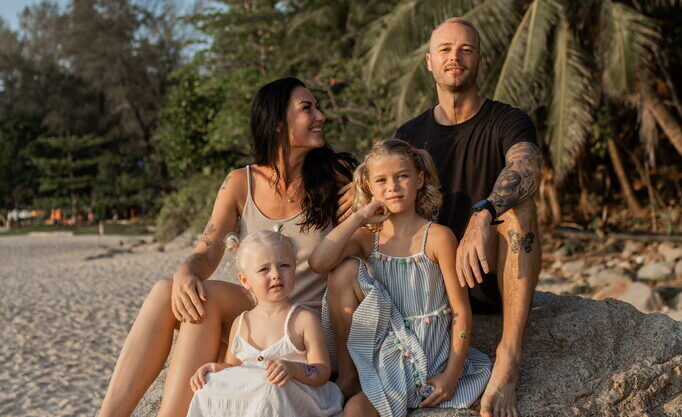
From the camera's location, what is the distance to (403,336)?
9.05ft

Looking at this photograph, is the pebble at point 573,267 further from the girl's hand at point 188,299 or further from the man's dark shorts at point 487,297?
the girl's hand at point 188,299

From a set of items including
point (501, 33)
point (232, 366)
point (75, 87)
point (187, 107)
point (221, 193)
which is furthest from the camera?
point (75, 87)

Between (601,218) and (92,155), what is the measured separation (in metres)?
26.1

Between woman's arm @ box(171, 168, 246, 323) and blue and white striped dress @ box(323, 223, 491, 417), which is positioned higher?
woman's arm @ box(171, 168, 246, 323)

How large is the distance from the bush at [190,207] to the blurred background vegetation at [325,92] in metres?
0.06

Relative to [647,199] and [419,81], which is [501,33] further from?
[647,199]

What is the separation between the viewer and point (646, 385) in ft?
9.84

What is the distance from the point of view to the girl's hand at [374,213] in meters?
2.81

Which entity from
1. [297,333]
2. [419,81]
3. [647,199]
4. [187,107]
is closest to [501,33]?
[419,81]

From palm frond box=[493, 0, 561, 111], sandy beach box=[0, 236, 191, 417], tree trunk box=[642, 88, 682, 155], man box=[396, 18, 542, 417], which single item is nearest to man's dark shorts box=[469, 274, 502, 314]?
man box=[396, 18, 542, 417]

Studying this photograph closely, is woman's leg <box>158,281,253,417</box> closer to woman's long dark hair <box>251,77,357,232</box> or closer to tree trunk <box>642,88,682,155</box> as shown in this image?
woman's long dark hair <box>251,77,357,232</box>

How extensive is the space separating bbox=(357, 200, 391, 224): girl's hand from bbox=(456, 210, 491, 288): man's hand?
0.35 m

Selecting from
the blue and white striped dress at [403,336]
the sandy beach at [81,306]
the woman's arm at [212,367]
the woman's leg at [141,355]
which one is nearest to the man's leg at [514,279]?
the blue and white striped dress at [403,336]

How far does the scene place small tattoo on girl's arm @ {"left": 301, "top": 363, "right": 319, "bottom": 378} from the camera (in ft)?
8.36
